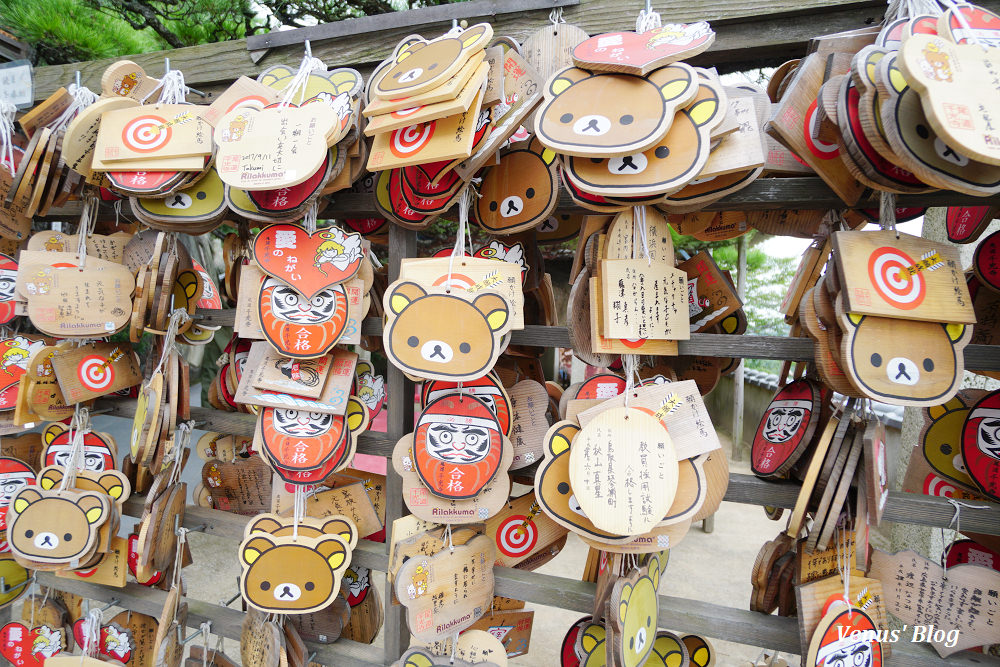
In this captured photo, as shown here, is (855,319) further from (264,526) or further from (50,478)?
(50,478)

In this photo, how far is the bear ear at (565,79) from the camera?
0.94 meters

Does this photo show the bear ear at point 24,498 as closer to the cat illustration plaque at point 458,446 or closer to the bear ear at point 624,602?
the cat illustration plaque at point 458,446

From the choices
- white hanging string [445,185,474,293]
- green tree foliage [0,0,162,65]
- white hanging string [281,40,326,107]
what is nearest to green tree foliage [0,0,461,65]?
green tree foliage [0,0,162,65]

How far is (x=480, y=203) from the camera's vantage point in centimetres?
118

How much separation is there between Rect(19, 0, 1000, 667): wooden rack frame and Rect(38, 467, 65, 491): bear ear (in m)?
0.19

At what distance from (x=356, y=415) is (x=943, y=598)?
1177 millimetres

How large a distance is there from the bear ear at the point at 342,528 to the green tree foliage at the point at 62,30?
1.81 m

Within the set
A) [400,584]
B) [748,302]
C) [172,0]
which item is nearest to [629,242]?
[400,584]

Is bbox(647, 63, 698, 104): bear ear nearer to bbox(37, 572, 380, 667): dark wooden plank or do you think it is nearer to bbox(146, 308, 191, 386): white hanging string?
bbox(146, 308, 191, 386): white hanging string

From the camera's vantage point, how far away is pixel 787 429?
1.10 metres

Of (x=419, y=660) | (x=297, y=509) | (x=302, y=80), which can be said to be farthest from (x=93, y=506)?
(x=302, y=80)

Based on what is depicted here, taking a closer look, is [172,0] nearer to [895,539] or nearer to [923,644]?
[923,644]

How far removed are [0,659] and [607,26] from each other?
8.63 feet

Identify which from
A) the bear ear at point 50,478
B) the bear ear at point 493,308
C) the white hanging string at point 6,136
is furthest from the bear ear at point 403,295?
the white hanging string at point 6,136
